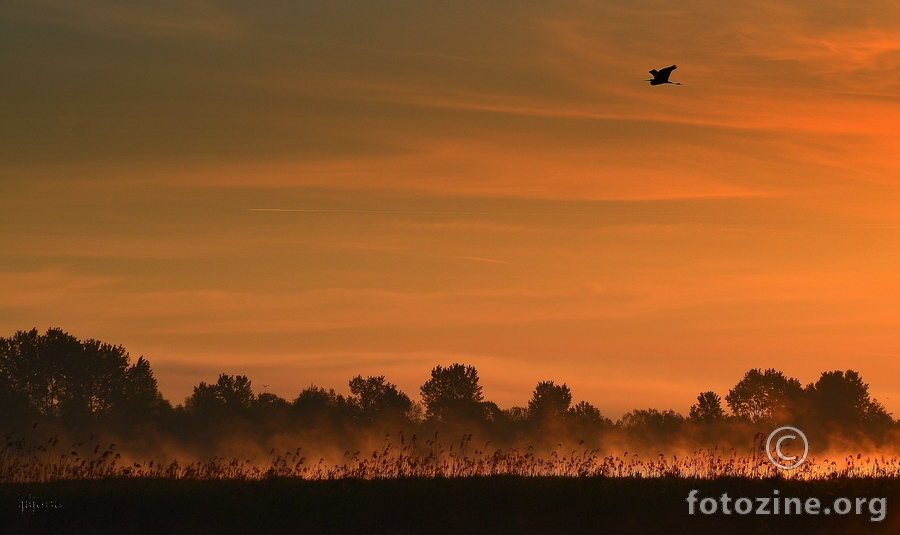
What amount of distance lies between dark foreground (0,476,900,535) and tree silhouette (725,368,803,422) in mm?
114187

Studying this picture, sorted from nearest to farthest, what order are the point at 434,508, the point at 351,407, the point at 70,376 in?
the point at 434,508, the point at 70,376, the point at 351,407

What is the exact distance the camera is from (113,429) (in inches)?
4114

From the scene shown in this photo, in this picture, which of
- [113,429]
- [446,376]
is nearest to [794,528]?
[113,429]

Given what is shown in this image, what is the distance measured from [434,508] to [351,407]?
352 feet

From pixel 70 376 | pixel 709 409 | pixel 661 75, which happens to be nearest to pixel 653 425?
pixel 709 409

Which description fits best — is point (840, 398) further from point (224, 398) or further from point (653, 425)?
point (224, 398)

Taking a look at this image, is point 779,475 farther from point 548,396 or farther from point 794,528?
point 548,396

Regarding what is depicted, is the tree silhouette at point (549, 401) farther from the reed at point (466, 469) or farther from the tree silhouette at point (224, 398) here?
the reed at point (466, 469)

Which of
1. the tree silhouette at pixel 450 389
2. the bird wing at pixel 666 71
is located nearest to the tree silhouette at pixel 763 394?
the tree silhouette at pixel 450 389

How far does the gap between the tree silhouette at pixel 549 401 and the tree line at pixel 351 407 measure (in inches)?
5.3

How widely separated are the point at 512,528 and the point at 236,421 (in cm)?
9497

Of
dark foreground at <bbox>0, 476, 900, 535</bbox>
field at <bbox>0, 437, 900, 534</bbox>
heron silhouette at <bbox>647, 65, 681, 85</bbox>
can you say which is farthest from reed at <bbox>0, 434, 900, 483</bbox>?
heron silhouette at <bbox>647, 65, 681, 85</bbox>

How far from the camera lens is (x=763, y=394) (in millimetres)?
140125

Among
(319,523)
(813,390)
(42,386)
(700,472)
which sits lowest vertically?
(319,523)
